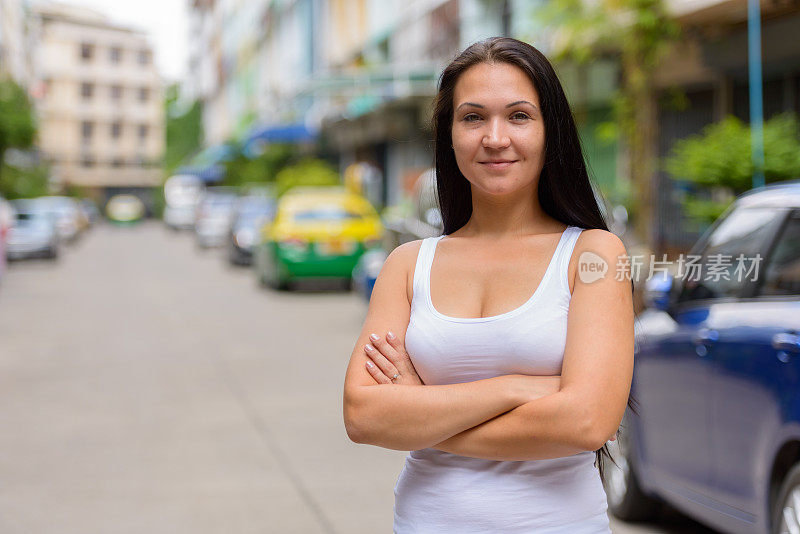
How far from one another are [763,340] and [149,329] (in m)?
11.8

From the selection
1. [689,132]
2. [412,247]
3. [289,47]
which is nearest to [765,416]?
[412,247]

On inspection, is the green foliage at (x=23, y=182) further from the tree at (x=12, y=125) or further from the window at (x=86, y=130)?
the window at (x=86, y=130)

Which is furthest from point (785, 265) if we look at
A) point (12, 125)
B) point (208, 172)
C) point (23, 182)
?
point (208, 172)

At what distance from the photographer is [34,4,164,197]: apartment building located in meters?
108

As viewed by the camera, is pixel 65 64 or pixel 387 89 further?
pixel 65 64

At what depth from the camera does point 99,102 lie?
110000 mm

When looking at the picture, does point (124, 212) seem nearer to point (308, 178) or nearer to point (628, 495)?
point (308, 178)

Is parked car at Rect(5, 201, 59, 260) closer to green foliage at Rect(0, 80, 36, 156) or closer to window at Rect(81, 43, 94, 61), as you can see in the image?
green foliage at Rect(0, 80, 36, 156)


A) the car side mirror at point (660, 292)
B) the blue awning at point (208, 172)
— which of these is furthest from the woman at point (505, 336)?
the blue awning at point (208, 172)

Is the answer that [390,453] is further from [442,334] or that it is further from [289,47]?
[289,47]

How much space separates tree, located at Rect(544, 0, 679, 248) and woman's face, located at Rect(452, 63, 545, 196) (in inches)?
490

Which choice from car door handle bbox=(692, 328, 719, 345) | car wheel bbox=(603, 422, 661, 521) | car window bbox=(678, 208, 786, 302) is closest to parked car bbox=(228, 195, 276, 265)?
car wheel bbox=(603, 422, 661, 521)

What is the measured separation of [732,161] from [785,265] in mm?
8120

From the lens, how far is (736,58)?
16.1 meters
